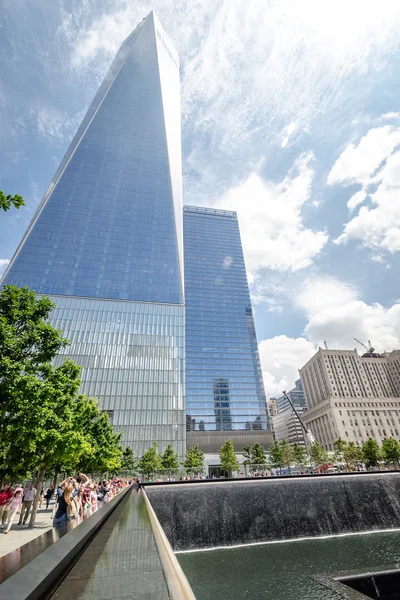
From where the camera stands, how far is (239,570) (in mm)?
10617

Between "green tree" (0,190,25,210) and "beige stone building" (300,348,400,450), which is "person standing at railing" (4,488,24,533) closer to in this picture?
"green tree" (0,190,25,210)

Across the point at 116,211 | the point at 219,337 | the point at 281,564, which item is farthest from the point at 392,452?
the point at 116,211

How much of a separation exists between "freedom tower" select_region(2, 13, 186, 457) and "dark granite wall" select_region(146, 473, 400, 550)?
5133 cm

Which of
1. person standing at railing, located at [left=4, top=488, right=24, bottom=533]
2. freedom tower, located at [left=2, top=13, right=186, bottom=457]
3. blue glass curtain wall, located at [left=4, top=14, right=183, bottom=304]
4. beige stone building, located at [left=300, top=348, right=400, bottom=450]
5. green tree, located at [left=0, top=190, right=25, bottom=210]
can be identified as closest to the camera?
green tree, located at [left=0, top=190, right=25, bottom=210]

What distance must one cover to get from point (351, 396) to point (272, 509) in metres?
108

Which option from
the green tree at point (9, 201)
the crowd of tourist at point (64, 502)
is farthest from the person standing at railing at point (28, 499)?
the green tree at point (9, 201)

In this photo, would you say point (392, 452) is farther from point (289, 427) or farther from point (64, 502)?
point (289, 427)

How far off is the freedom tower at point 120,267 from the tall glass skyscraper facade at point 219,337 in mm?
22499

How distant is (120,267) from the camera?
7988 cm

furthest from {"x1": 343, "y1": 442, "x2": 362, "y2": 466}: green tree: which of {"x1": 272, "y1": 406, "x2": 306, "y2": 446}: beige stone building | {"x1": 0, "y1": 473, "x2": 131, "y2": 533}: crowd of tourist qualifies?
{"x1": 272, "y1": 406, "x2": 306, "y2": 446}: beige stone building

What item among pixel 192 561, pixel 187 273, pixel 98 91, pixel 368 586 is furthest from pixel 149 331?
pixel 98 91

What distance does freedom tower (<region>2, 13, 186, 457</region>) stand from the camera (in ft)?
217

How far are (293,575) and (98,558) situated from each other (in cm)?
984

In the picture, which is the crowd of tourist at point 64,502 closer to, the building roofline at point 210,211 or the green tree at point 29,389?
the green tree at point 29,389
